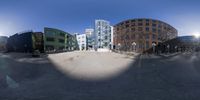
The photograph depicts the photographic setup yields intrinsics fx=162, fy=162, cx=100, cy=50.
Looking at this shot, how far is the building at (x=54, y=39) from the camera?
14.2 ft

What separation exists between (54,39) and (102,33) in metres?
1.37

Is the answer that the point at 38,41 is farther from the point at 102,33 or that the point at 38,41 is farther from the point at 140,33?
the point at 140,33

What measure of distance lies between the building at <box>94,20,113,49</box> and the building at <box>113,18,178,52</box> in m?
0.28

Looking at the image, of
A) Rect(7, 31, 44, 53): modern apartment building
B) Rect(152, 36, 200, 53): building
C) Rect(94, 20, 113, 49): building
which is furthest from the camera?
Rect(152, 36, 200, 53): building

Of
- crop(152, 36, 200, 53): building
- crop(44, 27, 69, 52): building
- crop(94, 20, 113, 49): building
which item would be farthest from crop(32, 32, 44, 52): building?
crop(152, 36, 200, 53): building

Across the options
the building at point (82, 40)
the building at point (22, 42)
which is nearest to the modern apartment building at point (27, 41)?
the building at point (22, 42)

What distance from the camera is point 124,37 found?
5426mm

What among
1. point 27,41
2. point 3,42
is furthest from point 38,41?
point 3,42

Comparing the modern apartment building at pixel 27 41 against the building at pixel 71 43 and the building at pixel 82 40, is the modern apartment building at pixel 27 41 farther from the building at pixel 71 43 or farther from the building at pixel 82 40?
the building at pixel 82 40

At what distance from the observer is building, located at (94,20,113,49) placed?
4.66 m

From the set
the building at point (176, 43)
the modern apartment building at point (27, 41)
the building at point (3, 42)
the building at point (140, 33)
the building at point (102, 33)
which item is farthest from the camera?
the building at point (176, 43)

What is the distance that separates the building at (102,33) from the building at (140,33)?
0.28 m

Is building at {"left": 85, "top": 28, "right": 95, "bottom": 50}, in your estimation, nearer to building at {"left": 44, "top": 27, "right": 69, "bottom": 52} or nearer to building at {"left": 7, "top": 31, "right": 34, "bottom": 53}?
building at {"left": 44, "top": 27, "right": 69, "bottom": 52}

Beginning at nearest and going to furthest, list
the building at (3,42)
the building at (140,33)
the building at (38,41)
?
the building at (38,41) → the building at (3,42) → the building at (140,33)
